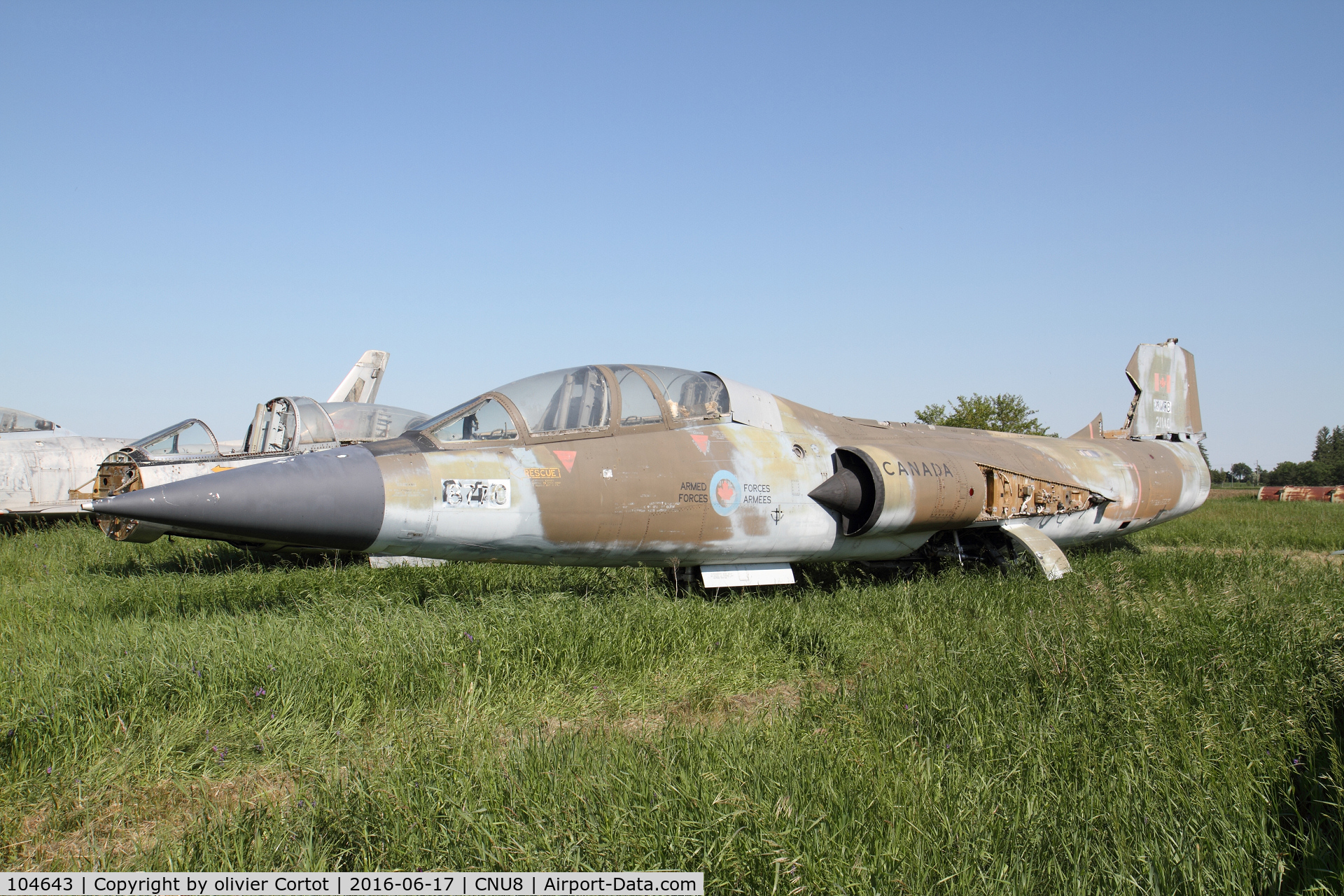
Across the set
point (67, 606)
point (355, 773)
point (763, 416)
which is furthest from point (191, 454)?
point (355, 773)

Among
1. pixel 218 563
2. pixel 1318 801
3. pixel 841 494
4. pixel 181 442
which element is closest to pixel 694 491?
pixel 841 494

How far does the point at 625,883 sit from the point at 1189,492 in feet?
43.2

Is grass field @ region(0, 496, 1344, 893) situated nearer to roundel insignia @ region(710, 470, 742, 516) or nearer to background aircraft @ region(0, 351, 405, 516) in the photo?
roundel insignia @ region(710, 470, 742, 516)

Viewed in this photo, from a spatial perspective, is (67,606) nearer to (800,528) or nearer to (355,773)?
(355,773)

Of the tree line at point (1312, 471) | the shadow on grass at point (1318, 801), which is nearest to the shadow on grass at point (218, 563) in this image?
the shadow on grass at point (1318, 801)

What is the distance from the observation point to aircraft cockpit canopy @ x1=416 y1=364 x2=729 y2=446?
626 cm

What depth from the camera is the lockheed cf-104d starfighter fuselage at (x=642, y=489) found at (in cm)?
525

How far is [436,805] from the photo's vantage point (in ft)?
10.2

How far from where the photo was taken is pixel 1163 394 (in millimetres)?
14336

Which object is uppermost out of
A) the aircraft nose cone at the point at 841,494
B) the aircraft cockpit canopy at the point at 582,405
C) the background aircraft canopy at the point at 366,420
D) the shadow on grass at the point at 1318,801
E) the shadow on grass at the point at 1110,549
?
the background aircraft canopy at the point at 366,420

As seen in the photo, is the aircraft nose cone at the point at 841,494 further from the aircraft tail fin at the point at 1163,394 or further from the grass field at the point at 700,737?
the aircraft tail fin at the point at 1163,394

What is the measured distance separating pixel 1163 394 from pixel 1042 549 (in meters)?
7.49

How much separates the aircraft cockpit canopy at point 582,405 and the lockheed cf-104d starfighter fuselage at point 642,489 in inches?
0.5

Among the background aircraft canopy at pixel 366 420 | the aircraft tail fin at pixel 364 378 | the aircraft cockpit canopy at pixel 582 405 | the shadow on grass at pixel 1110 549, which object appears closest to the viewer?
the aircraft cockpit canopy at pixel 582 405
